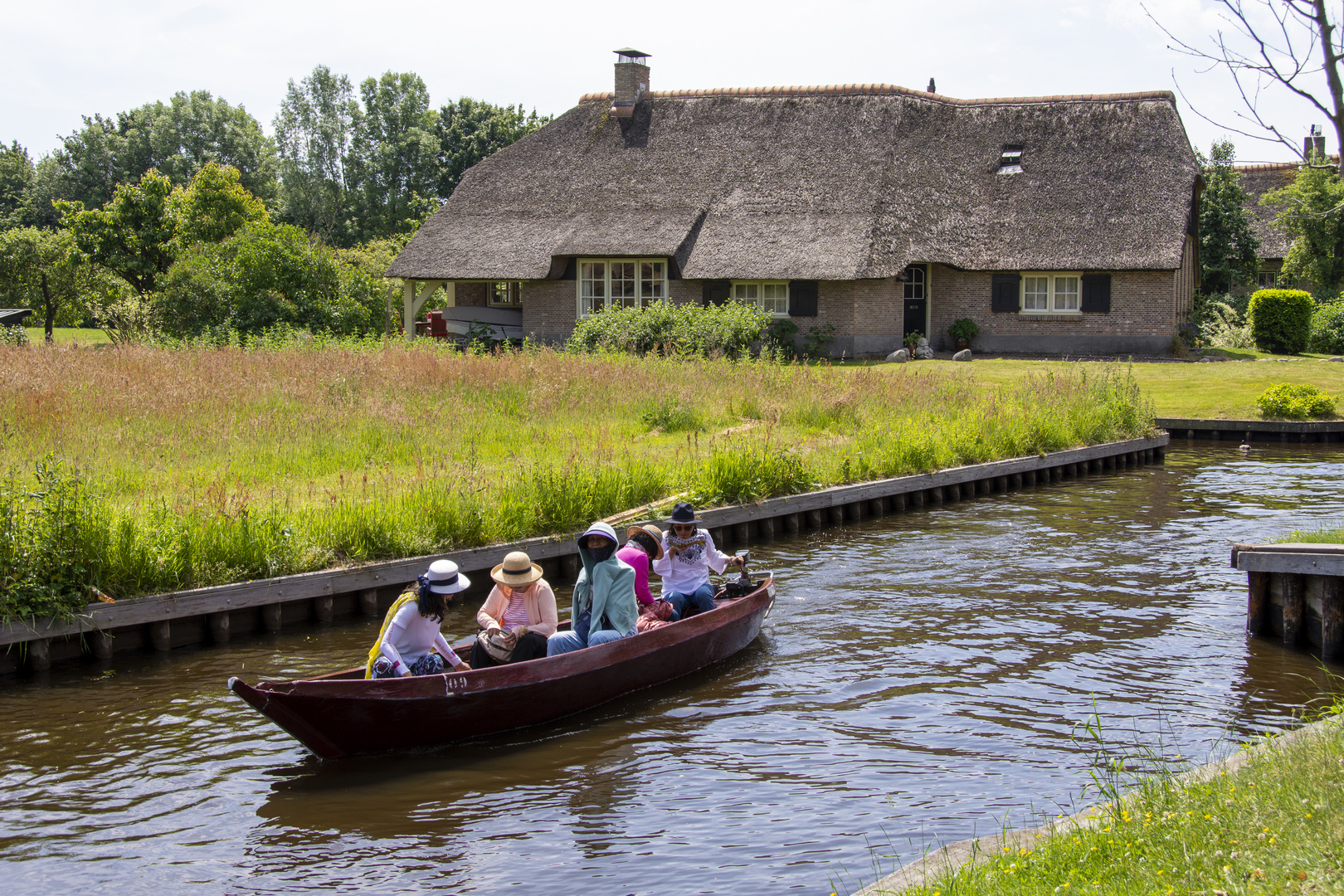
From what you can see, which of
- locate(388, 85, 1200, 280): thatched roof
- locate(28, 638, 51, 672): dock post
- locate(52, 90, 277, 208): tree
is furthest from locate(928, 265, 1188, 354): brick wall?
locate(52, 90, 277, 208): tree

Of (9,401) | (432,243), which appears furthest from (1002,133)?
(9,401)

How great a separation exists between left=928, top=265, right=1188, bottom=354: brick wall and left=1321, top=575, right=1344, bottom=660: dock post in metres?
24.4

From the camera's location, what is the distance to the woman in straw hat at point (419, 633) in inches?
328

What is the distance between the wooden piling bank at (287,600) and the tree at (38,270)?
134 feet

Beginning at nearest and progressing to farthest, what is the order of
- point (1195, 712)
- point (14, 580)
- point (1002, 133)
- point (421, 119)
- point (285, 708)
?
point (285, 708) < point (1195, 712) < point (14, 580) < point (1002, 133) < point (421, 119)

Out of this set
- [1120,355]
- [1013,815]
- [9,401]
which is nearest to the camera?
[1013,815]

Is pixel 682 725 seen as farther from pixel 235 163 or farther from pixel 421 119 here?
pixel 235 163

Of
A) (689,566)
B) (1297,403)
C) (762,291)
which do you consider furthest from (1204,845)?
(762,291)

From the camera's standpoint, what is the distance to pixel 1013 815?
7.13 meters

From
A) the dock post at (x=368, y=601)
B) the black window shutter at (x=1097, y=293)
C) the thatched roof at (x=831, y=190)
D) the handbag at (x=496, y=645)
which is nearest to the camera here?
the handbag at (x=496, y=645)

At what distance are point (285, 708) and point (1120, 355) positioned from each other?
30454mm

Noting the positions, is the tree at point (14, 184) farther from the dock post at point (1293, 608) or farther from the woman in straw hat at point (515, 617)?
the dock post at point (1293, 608)

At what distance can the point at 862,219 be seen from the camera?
3334 centimetres

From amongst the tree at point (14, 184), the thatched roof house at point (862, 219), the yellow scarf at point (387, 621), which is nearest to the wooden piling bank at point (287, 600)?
the yellow scarf at point (387, 621)
